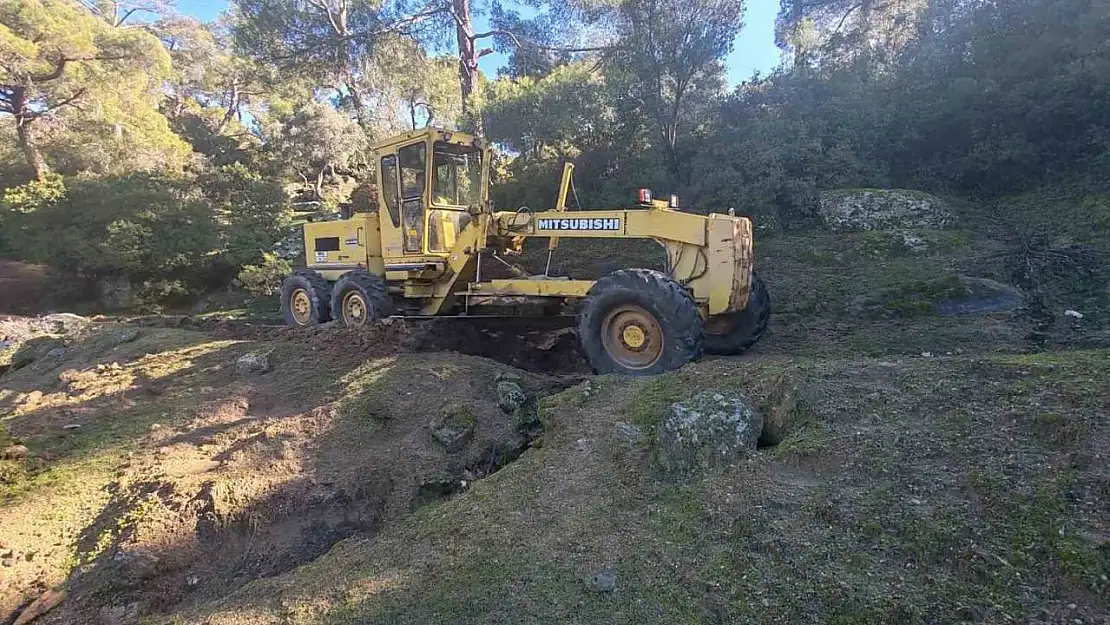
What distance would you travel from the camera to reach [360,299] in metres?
8.13

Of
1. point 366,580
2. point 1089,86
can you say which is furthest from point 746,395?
point 1089,86

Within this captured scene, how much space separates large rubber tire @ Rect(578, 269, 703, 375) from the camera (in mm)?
5312

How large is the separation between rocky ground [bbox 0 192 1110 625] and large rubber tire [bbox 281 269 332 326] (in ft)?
9.07

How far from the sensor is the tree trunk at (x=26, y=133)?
1722cm

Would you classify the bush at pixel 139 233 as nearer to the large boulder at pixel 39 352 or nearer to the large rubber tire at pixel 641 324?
the large boulder at pixel 39 352

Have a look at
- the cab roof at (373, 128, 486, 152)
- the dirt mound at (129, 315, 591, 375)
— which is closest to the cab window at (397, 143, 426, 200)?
the cab roof at (373, 128, 486, 152)

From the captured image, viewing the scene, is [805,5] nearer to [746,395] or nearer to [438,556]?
[746,395]

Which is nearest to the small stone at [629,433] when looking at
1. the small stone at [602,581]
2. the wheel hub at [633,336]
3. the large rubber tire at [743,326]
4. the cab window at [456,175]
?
the small stone at [602,581]

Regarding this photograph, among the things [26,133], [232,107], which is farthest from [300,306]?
[232,107]

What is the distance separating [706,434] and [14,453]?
204 inches

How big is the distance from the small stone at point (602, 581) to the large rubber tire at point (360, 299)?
5.43 m

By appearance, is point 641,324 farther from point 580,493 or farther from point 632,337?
point 580,493

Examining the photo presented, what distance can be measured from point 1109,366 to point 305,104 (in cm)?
2363

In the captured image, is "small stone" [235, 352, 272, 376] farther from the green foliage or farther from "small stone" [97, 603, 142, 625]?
the green foliage
